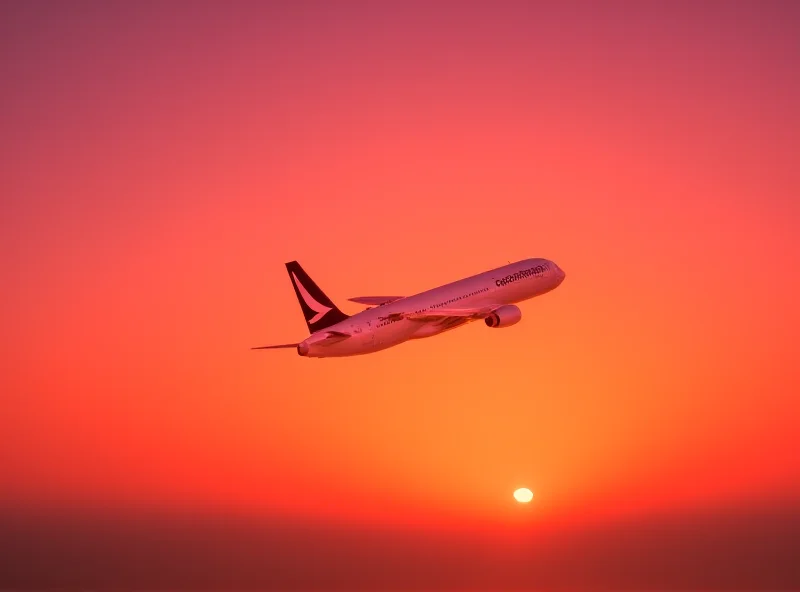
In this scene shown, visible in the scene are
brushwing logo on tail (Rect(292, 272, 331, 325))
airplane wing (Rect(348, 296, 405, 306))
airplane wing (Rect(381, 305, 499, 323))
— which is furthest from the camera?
airplane wing (Rect(348, 296, 405, 306))

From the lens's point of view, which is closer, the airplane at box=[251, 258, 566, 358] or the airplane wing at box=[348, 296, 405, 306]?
the airplane at box=[251, 258, 566, 358]

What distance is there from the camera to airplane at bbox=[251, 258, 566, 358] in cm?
9744

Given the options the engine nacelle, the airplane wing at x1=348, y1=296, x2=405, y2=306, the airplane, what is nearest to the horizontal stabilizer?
the airplane

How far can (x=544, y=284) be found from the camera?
11781 centimetres

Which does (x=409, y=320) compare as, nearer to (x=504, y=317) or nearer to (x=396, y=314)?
(x=396, y=314)

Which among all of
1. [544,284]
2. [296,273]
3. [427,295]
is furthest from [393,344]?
[544,284]

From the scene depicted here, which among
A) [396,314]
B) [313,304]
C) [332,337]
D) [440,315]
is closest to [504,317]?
[440,315]

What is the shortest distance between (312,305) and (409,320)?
1044 cm

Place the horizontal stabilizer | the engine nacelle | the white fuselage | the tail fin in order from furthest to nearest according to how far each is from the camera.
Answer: the engine nacelle < the tail fin < the white fuselage < the horizontal stabilizer

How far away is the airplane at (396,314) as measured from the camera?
97.4 metres

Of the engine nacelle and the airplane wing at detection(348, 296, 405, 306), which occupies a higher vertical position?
the airplane wing at detection(348, 296, 405, 306)

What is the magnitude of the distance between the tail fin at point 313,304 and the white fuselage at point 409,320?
2950mm

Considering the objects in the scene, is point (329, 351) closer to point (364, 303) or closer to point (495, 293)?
point (364, 303)

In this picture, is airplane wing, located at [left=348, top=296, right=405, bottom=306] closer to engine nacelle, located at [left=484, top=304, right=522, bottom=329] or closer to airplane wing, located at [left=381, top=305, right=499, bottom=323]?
airplane wing, located at [left=381, top=305, right=499, bottom=323]
